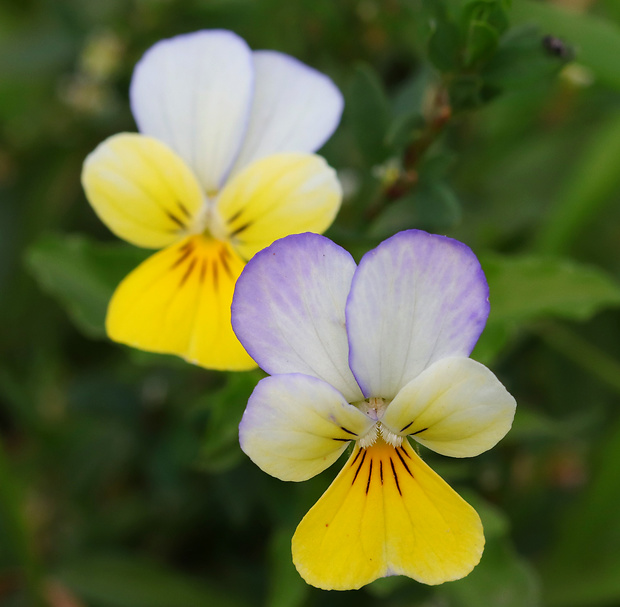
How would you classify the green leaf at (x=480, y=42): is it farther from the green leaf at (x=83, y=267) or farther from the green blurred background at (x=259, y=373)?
the green leaf at (x=83, y=267)

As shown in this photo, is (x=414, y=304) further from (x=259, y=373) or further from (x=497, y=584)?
(x=497, y=584)

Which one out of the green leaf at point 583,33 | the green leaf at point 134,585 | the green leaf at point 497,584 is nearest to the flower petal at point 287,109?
the green leaf at point 583,33

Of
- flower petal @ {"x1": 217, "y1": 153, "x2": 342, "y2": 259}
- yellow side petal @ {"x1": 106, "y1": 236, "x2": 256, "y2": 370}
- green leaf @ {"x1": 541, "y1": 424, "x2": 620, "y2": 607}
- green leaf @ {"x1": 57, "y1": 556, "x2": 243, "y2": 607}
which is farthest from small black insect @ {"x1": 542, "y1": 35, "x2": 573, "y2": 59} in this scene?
green leaf @ {"x1": 57, "y1": 556, "x2": 243, "y2": 607}

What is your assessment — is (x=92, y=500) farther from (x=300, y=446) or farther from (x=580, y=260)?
(x=580, y=260)

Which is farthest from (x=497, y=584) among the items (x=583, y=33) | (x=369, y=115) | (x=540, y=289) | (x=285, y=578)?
(x=583, y=33)

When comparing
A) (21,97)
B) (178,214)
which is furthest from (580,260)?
(21,97)

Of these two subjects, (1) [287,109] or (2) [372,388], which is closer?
(2) [372,388]
